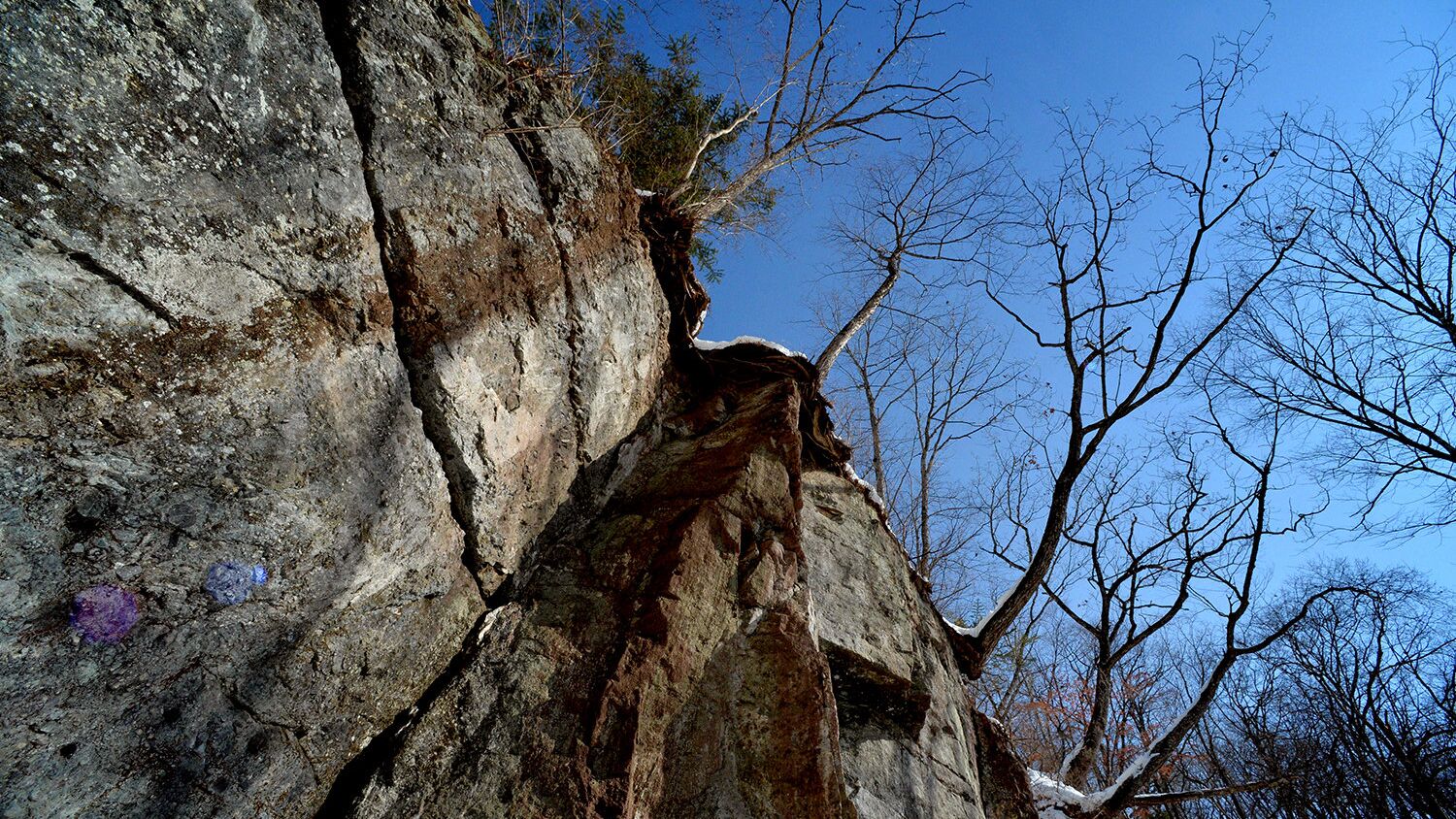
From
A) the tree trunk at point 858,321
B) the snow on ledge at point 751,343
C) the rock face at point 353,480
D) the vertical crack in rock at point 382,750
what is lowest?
the vertical crack in rock at point 382,750

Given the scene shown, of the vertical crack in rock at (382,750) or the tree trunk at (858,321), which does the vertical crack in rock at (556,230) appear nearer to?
the vertical crack in rock at (382,750)

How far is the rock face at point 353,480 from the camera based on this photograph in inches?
59.6

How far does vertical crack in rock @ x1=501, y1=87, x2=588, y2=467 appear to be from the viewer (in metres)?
3.21

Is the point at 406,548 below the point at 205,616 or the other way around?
the other way around

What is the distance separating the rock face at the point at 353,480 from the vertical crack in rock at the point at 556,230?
0.07 ft

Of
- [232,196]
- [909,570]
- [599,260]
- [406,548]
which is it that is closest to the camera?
[232,196]

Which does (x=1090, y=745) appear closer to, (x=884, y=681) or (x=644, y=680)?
(x=884, y=681)

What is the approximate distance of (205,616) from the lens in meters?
1.71

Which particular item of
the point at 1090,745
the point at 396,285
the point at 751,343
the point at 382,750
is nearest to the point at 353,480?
the point at 396,285

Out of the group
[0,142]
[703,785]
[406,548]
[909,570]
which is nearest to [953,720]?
[909,570]

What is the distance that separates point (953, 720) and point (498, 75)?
5.05m

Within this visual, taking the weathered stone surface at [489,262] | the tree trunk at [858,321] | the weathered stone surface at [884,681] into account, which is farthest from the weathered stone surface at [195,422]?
the tree trunk at [858,321]

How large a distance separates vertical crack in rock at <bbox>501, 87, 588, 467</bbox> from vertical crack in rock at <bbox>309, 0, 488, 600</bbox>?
2.63ft

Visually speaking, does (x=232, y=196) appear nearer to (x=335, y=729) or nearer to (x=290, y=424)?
(x=290, y=424)
